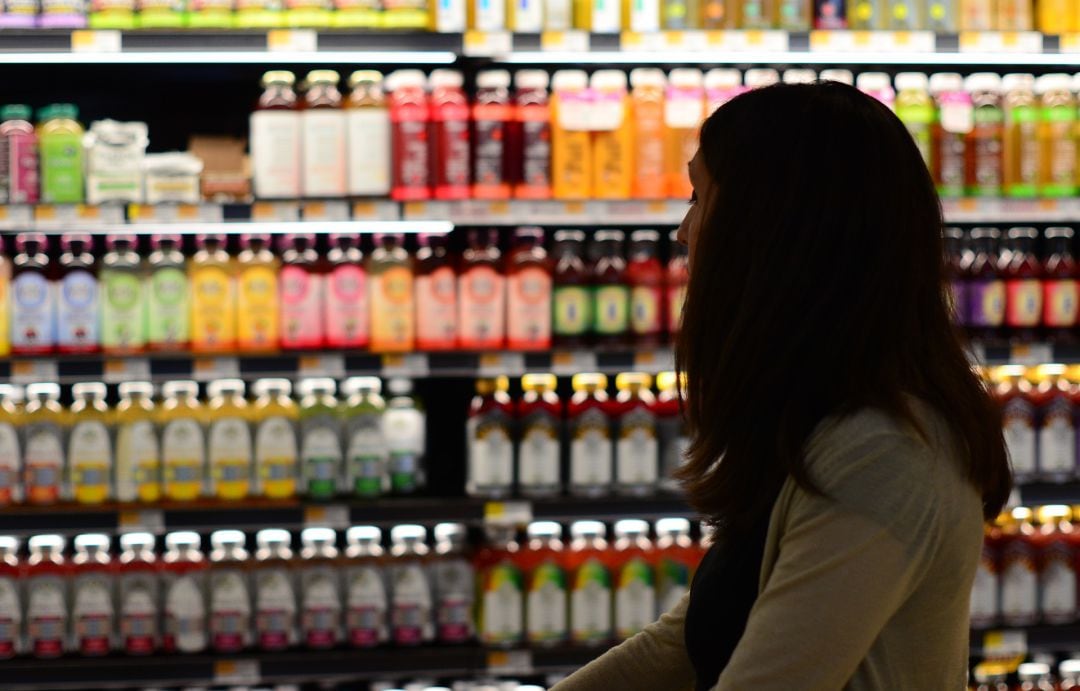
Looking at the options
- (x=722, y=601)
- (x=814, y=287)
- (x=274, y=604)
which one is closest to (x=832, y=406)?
(x=814, y=287)

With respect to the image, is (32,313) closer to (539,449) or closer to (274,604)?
(274,604)

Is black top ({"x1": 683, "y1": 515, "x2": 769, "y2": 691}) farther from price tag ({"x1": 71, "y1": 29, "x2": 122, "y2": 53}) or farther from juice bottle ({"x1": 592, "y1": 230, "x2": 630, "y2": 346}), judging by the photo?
price tag ({"x1": 71, "y1": 29, "x2": 122, "y2": 53})

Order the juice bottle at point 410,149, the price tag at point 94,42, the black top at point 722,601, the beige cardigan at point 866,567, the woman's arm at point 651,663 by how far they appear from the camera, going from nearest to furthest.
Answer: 1. the beige cardigan at point 866,567
2. the black top at point 722,601
3. the woman's arm at point 651,663
4. the price tag at point 94,42
5. the juice bottle at point 410,149

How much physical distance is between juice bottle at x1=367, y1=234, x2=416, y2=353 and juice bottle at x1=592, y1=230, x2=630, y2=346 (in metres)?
0.46

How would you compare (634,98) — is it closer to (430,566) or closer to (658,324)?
(658,324)

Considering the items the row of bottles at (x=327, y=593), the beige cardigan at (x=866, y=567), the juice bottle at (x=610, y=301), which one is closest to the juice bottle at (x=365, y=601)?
the row of bottles at (x=327, y=593)

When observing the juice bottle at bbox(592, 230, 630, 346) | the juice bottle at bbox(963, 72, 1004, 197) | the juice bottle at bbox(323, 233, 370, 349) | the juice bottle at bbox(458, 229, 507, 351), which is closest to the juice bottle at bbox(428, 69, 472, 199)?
the juice bottle at bbox(458, 229, 507, 351)

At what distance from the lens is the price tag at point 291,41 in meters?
2.95

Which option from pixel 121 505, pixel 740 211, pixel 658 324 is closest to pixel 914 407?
pixel 740 211

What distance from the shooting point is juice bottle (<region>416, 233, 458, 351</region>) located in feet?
10.3

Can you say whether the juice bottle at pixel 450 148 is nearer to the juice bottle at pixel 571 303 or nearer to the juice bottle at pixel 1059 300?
the juice bottle at pixel 571 303

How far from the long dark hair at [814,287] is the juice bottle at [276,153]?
214 centimetres

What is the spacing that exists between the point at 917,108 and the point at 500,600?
5.36 ft

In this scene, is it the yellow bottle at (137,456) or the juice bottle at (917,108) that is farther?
the juice bottle at (917,108)
